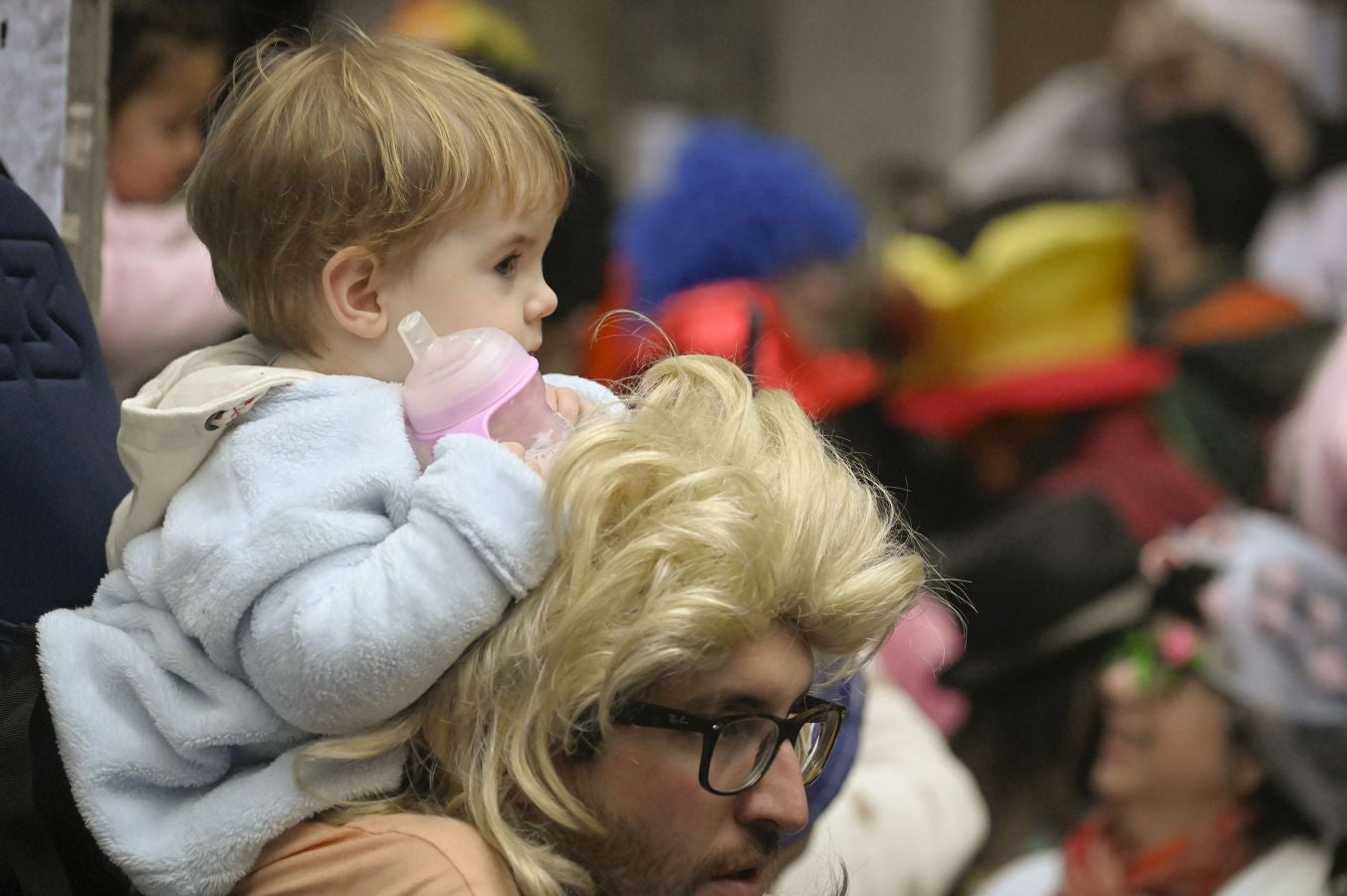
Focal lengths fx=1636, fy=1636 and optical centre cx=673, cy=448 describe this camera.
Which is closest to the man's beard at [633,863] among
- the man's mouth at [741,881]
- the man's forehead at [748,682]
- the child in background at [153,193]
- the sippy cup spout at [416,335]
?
the man's mouth at [741,881]

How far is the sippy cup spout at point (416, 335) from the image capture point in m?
1.24

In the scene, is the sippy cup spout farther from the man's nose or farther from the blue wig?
the blue wig

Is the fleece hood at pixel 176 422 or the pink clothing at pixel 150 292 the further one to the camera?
the pink clothing at pixel 150 292

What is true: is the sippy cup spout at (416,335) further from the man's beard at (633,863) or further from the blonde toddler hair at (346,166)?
the man's beard at (633,863)

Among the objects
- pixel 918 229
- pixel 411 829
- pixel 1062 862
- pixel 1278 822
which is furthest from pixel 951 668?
pixel 411 829

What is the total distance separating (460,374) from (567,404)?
0.49 feet

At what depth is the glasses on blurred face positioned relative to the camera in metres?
2.69

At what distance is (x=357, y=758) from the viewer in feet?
3.95

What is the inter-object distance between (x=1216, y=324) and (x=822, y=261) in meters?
0.87

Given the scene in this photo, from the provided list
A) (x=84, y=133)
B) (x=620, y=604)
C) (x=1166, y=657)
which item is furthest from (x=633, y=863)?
(x=1166, y=657)

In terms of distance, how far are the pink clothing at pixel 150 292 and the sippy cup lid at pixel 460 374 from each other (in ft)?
3.40

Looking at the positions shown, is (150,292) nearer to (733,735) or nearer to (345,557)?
(345,557)

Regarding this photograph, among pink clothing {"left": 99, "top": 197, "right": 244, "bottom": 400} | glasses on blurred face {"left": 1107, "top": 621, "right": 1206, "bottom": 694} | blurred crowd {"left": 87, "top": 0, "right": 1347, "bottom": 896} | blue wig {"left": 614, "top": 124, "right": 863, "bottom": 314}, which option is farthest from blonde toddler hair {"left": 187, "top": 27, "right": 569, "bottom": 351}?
blue wig {"left": 614, "top": 124, "right": 863, "bottom": 314}

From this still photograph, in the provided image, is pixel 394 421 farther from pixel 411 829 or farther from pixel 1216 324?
pixel 1216 324
